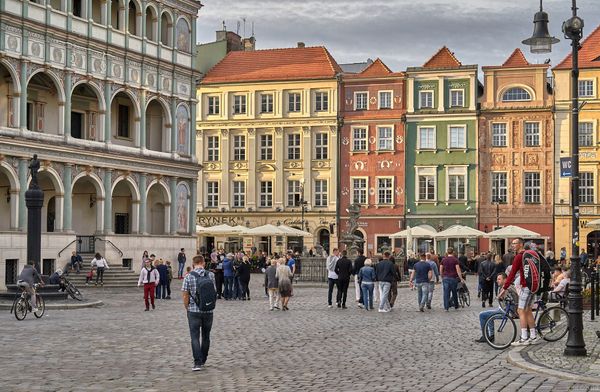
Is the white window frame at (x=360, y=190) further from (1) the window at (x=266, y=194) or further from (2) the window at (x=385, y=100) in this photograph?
(1) the window at (x=266, y=194)

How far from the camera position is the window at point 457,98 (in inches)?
2552

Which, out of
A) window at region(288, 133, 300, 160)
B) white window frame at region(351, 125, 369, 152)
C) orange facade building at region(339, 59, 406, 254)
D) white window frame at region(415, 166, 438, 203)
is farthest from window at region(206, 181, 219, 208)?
white window frame at region(415, 166, 438, 203)

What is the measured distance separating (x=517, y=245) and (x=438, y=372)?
4.69m

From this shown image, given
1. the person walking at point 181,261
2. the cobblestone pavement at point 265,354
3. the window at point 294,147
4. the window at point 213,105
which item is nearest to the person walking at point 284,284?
the cobblestone pavement at point 265,354

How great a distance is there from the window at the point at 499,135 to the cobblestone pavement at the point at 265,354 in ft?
130

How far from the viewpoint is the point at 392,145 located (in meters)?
66.5

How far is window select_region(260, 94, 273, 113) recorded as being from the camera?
68.4m

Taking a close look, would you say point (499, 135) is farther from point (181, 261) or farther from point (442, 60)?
point (181, 261)

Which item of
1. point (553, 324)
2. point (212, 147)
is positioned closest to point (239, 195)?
point (212, 147)

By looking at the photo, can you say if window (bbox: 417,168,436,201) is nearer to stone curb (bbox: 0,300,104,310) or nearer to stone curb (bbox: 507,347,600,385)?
stone curb (bbox: 0,300,104,310)

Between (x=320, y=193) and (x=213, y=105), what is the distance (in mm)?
9933

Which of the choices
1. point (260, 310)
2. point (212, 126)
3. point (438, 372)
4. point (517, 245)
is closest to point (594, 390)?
point (438, 372)

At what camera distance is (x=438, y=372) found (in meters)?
13.7

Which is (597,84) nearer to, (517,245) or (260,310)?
(260,310)
